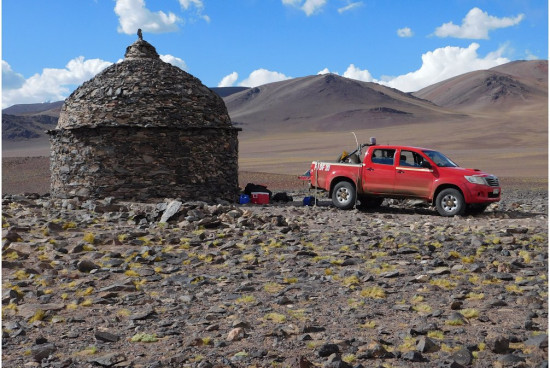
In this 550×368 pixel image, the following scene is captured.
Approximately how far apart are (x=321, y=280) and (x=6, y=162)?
53.2 meters

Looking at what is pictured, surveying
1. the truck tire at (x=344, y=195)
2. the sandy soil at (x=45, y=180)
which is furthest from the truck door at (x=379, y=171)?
the sandy soil at (x=45, y=180)

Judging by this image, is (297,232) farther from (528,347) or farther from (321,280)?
(528,347)

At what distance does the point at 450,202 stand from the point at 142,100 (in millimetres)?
9002

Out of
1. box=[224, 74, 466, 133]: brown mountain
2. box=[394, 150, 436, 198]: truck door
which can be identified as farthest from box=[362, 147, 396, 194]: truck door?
box=[224, 74, 466, 133]: brown mountain

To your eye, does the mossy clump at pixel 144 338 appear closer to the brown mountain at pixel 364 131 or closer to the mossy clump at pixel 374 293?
the mossy clump at pixel 374 293

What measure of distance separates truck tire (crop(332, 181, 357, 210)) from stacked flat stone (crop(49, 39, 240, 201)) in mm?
3709

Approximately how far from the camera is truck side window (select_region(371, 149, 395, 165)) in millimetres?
14996

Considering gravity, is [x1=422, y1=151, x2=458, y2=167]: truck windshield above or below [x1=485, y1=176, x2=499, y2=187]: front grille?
above

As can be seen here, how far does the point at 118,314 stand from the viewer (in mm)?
6473

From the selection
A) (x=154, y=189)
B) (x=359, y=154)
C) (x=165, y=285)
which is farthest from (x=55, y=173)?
(x=165, y=285)

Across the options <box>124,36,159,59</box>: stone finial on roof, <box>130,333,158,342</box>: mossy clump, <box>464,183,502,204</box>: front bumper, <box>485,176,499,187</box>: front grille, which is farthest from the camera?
<box>124,36,159,59</box>: stone finial on roof

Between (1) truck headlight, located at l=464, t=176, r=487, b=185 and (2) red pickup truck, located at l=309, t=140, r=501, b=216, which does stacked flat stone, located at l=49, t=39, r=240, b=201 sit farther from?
(1) truck headlight, located at l=464, t=176, r=487, b=185

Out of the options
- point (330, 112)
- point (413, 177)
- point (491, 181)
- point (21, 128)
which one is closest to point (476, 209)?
point (491, 181)

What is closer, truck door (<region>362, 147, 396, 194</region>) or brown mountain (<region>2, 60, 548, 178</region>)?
truck door (<region>362, 147, 396, 194</region>)
